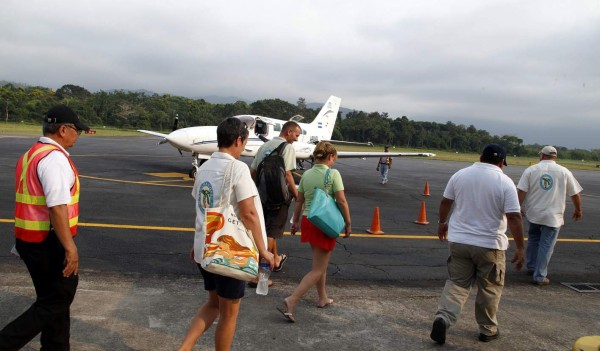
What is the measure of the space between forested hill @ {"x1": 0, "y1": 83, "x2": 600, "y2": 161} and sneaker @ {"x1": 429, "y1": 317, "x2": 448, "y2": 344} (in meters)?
69.8

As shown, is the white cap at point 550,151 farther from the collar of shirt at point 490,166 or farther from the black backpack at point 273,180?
the black backpack at point 273,180

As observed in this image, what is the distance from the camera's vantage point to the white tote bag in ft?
9.28

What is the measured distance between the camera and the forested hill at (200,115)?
7150 cm

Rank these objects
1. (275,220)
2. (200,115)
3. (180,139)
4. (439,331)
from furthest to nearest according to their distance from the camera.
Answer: (200,115)
(180,139)
(275,220)
(439,331)

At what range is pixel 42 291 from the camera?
295cm

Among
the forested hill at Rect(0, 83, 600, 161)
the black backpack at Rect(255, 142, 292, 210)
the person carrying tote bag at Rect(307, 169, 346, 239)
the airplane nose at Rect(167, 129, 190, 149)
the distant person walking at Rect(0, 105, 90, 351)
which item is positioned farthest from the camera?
the forested hill at Rect(0, 83, 600, 161)

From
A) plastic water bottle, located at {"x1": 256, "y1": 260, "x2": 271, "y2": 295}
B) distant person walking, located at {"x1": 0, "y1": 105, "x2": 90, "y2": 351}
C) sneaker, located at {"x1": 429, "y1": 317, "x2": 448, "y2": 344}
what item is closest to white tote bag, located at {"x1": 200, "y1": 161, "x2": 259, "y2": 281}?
plastic water bottle, located at {"x1": 256, "y1": 260, "x2": 271, "y2": 295}

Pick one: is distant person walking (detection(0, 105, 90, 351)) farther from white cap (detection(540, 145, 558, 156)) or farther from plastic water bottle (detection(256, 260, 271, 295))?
white cap (detection(540, 145, 558, 156))

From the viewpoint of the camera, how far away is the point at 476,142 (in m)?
98.2

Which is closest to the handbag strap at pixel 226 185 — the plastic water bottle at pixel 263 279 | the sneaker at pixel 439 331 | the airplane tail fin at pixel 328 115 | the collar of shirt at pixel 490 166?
the plastic water bottle at pixel 263 279

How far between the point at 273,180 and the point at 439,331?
2.31 m

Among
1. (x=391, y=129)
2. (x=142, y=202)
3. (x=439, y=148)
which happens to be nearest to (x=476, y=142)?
(x=439, y=148)

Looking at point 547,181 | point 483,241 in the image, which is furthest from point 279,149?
point 547,181

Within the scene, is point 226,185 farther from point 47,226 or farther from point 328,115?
point 328,115
